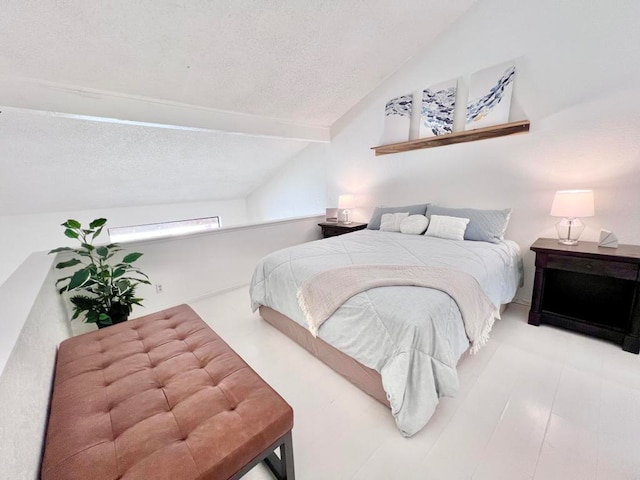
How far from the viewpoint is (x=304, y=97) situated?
3.34m

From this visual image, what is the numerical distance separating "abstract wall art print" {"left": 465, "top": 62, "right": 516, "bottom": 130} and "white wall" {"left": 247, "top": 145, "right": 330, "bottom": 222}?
232 centimetres

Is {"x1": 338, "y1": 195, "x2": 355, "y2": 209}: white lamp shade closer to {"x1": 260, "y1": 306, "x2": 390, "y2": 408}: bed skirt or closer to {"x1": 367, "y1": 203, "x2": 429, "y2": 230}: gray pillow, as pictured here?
{"x1": 367, "y1": 203, "x2": 429, "y2": 230}: gray pillow

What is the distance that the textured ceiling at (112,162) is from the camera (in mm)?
2701

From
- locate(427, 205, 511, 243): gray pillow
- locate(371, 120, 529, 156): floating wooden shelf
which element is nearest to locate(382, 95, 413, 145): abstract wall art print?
locate(371, 120, 529, 156): floating wooden shelf

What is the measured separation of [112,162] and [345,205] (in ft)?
10.1

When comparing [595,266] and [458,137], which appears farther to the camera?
[458,137]

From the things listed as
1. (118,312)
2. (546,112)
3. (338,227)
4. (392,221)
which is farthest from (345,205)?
(118,312)

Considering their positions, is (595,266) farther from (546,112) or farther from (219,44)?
(219,44)

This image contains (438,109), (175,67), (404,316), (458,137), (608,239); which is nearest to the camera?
(404,316)

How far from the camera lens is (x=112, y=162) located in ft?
11.1

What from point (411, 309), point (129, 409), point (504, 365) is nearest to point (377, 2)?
point (411, 309)

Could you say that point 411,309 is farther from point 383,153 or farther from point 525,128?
point 383,153

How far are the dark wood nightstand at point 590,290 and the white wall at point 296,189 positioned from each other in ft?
10.4

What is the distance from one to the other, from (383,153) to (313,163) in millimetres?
1473
